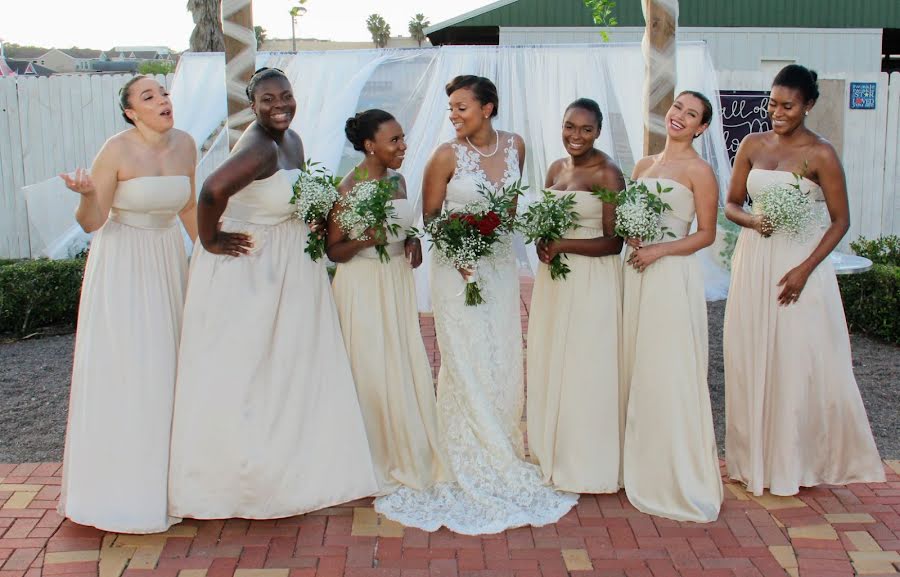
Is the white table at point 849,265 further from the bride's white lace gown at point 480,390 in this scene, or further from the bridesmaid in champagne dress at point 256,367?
the bridesmaid in champagne dress at point 256,367

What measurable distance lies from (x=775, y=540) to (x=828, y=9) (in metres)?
16.6

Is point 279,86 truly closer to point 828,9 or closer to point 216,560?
point 216,560

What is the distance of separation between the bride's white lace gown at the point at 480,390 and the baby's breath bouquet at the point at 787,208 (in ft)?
4.19

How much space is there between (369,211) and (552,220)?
90cm

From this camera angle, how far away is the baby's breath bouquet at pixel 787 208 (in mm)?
4336

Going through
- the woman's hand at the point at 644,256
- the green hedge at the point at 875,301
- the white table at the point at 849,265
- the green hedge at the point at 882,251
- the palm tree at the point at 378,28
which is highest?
the palm tree at the point at 378,28

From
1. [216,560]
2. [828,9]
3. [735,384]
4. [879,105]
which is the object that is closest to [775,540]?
[735,384]

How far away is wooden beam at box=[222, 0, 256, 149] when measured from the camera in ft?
17.5

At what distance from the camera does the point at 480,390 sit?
15.2 feet

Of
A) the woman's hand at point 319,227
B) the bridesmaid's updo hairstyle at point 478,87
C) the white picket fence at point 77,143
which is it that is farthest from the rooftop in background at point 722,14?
the woman's hand at point 319,227

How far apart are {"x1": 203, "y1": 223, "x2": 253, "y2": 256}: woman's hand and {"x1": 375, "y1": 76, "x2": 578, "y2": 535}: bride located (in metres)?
0.95

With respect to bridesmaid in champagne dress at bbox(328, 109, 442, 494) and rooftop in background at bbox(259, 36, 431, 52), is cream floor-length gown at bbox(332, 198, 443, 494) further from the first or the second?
rooftop in background at bbox(259, 36, 431, 52)

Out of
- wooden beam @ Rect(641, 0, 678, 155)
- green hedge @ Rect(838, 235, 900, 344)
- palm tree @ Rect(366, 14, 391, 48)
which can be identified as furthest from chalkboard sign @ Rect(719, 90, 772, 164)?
palm tree @ Rect(366, 14, 391, 48)

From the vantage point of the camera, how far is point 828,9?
17797 mm
